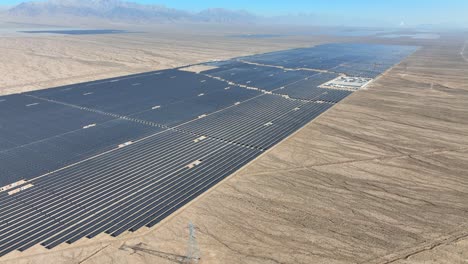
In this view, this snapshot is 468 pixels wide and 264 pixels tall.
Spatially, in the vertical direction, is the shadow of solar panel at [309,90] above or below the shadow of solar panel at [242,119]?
above

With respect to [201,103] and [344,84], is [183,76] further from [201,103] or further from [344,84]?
[344,84]

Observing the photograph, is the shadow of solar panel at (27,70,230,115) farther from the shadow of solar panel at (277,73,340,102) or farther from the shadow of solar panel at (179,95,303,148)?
the shadow of solar panel at (277,73,340,102)

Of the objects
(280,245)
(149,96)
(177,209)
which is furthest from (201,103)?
(280,245)

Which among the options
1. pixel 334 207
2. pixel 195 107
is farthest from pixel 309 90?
pixel 334 207

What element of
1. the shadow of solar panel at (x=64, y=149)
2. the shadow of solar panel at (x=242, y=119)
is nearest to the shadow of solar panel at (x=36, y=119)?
the shadow of solar panel at (x=64, y=149)

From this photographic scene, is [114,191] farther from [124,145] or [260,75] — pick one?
[260,75]

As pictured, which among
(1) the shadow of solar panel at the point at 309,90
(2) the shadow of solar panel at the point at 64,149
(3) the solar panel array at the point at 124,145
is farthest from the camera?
(1) the shadow of solar panel at the point at 309,90

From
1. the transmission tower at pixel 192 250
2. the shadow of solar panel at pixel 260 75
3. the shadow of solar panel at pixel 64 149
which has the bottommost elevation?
the transmission tower at pixel 192 250

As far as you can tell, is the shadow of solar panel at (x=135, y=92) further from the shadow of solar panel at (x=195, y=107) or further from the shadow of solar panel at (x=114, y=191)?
the shadow of solar panel at (x=114, y=191)
